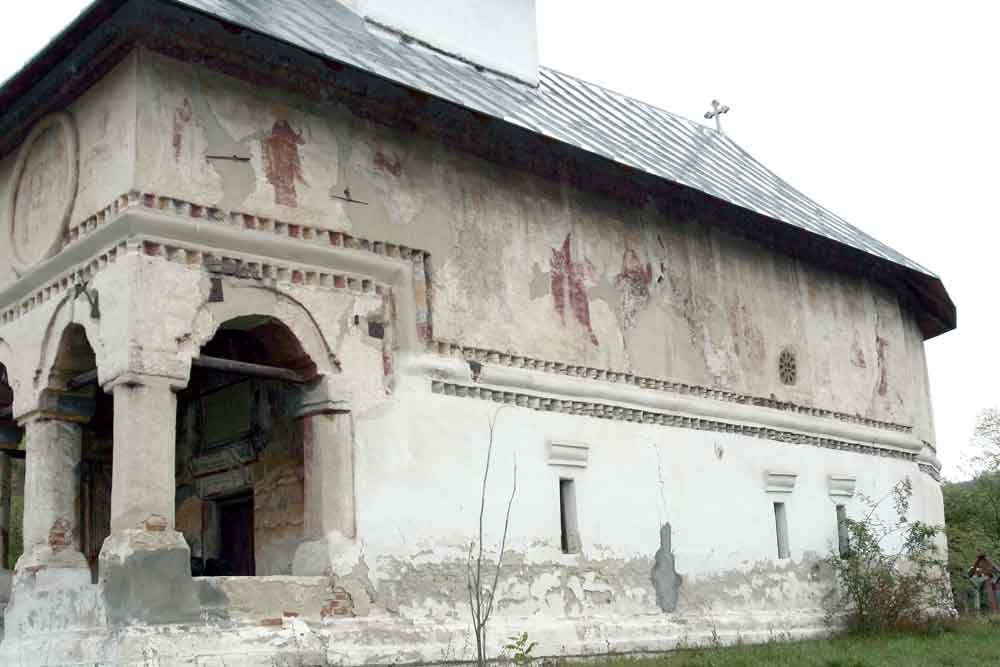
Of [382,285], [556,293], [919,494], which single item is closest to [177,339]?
[382,285]

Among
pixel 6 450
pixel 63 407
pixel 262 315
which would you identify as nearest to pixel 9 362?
pixel 63 407

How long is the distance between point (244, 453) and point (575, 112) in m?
5.35

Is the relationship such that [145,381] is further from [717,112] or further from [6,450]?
[717,112]

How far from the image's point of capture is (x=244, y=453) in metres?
10.8

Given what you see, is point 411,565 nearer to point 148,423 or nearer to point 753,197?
point 148,423

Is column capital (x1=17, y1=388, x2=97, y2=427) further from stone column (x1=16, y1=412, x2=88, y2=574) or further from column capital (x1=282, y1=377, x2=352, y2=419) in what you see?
column capital (x1=282, y1=377, x2=352, y2=419)

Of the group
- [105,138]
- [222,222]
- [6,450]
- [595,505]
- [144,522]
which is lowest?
[144,522]

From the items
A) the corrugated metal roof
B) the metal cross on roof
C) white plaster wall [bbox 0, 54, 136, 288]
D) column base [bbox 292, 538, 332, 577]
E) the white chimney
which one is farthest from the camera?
the metal cross on roof

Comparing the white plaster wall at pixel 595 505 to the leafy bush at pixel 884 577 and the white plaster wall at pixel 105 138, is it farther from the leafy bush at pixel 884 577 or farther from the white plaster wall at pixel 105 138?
A: the white plaster wall at pixel 105 138

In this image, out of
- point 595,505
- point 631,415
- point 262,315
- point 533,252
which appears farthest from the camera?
point 631,415

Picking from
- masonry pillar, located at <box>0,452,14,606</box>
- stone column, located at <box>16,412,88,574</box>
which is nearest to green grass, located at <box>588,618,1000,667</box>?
stone column, located at <box>16,412,88,574</box>

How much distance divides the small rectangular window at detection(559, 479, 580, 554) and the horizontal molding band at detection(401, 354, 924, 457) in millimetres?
808

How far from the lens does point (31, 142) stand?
10.0m

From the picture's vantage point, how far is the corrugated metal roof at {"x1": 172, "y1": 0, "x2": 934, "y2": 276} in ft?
32.5
